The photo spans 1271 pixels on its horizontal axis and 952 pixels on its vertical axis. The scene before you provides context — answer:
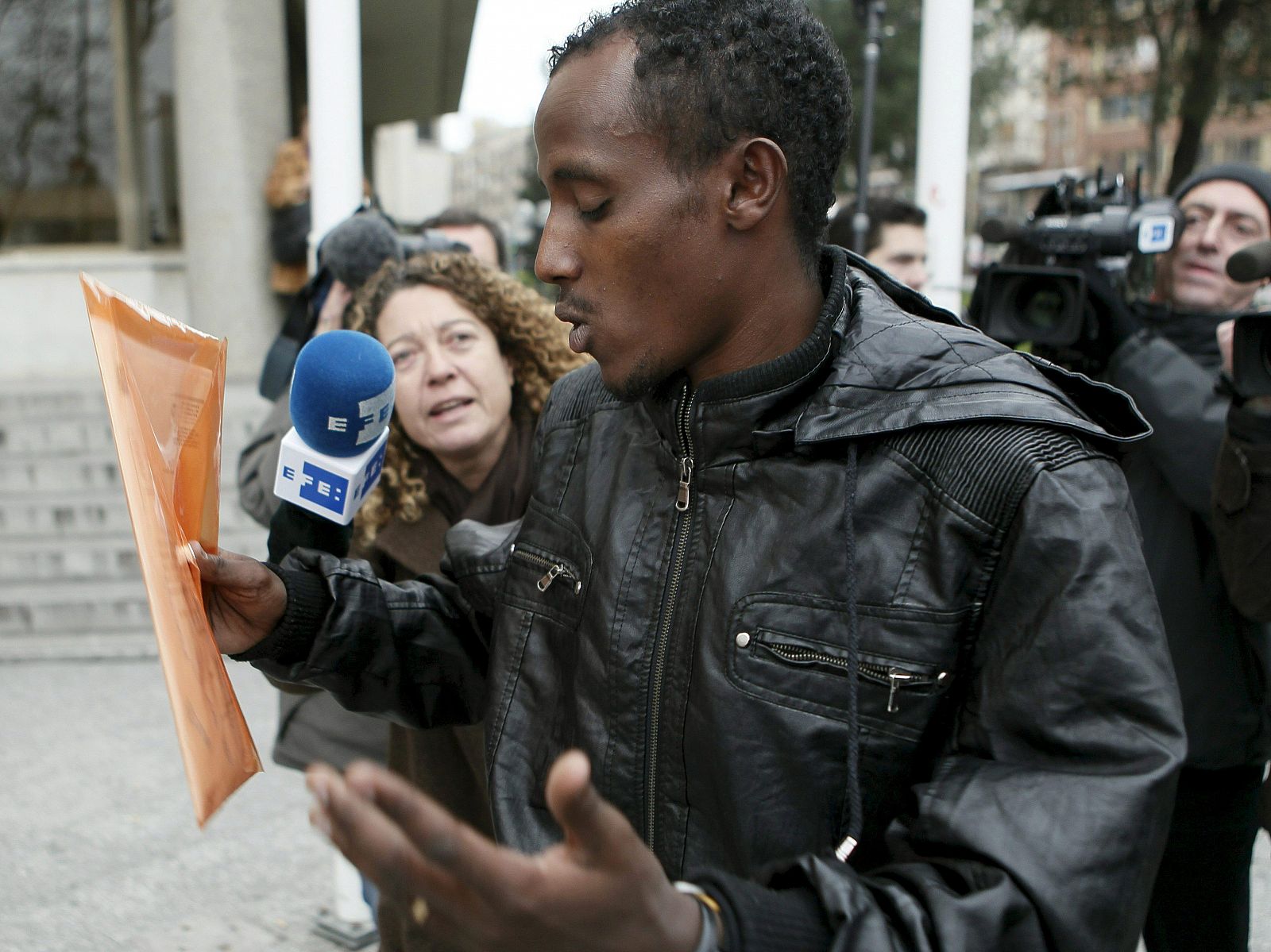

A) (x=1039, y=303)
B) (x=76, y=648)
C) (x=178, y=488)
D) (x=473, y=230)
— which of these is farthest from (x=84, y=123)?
(x=178, y=488)

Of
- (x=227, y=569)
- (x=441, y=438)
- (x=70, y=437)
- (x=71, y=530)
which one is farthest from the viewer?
(x=70, y=437)

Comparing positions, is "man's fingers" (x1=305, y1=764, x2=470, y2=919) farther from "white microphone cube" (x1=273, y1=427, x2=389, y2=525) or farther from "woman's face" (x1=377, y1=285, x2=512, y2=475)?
"woman's face" (x1=377, y1=285, x2=512, y2=475)

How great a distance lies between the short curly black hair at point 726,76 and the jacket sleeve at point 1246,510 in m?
1.28

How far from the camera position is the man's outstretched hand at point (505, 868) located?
34.2 inches

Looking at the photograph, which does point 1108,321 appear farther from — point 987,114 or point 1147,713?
point 987,114

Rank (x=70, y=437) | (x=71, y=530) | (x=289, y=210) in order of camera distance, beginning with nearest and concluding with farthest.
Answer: (x=71, y=530)
(x=70, y=437)
(x=289, y=210)

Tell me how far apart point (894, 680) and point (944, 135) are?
11.2ft

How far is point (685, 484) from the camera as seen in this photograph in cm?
143

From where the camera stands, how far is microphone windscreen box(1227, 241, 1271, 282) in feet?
7.43

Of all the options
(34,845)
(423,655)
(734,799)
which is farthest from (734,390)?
(34,845)

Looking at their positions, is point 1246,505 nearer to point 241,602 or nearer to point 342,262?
point 241,602

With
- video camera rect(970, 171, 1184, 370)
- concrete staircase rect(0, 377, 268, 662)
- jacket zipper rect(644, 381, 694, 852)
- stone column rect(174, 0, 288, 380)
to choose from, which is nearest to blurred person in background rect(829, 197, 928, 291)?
video camera rect(970, 171, 1184, 370)

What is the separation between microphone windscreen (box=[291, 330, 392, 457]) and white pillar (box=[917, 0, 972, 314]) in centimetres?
285

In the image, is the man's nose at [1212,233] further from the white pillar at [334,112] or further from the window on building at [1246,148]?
the window on building at [1246,148]
